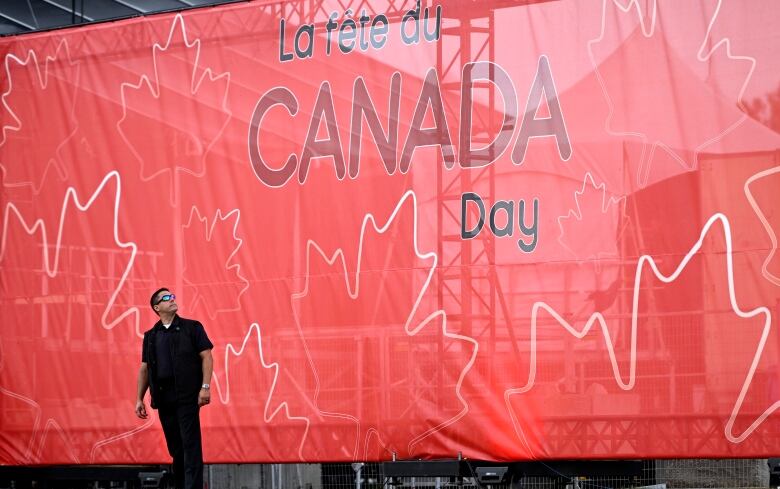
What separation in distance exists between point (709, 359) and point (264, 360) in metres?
3.33

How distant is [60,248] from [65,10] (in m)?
2.48

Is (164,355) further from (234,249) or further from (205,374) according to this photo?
(234,249)

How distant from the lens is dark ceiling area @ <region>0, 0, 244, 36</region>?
420 inches

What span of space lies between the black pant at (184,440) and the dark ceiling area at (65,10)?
399 cm

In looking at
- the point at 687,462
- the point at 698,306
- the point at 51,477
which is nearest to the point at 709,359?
the point at 698,306

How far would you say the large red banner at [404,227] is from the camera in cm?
805

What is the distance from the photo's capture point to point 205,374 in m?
8.07

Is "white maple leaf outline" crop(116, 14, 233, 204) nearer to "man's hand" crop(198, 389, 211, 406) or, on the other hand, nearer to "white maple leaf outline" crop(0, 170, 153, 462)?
"white maple leaf outline" crop(0, 170, 153, 462)

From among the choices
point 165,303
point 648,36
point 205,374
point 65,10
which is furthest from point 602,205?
point 65,10

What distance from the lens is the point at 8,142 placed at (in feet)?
32.8

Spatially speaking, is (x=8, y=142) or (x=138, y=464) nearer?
(x=138, y=464)

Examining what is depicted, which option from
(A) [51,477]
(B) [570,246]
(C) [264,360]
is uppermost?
(B) [570,246]

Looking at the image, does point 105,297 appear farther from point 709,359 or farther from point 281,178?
point 709,359

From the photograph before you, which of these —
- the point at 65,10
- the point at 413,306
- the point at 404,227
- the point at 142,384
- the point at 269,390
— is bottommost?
the point at 269,390
